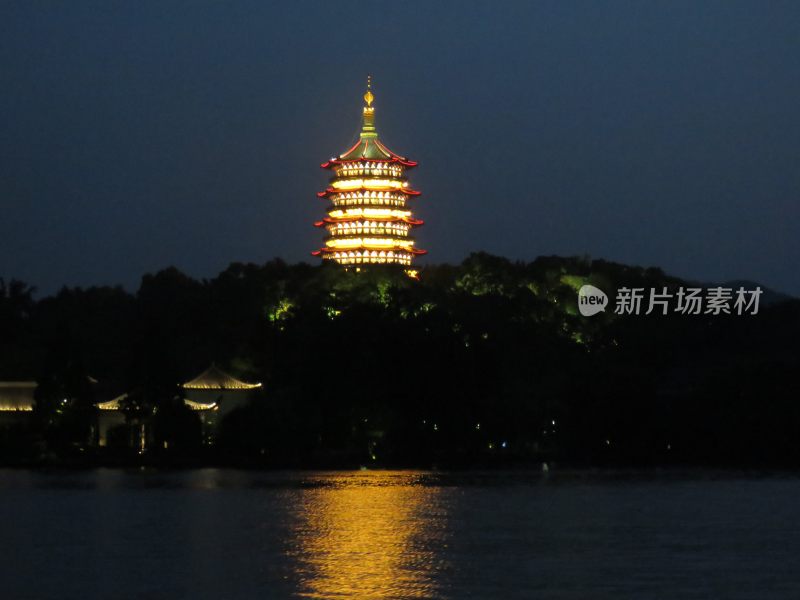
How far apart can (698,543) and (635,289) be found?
40033 millimetres

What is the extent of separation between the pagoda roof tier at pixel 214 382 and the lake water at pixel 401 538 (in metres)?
12.2

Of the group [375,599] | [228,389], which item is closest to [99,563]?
[375,599]

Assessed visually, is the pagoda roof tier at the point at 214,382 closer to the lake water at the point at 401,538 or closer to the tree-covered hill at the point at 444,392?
the tree-covered hill at the point at 444,392

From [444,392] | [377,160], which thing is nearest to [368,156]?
[377,160]

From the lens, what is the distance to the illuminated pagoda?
277 ft

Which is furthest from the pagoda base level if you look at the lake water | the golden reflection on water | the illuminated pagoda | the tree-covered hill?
the golden reflection on water

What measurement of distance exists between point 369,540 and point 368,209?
53.0 metres

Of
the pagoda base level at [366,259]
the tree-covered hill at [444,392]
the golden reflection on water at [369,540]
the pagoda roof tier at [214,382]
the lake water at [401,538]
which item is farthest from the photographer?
the pagoda base level at [366,259]

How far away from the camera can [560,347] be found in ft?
222

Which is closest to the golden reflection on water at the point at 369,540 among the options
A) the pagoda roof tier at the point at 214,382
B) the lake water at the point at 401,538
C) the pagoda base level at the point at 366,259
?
the lake water at the point at 401,538

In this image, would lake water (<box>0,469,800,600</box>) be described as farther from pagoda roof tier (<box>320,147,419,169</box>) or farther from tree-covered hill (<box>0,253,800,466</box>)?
pagoda roof tier (<box>320,147,419,169</box>)

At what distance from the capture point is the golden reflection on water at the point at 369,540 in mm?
25844

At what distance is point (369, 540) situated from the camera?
32.8 metres

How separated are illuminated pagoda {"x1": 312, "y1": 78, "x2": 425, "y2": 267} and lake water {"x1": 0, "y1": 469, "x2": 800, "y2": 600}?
32419mm
